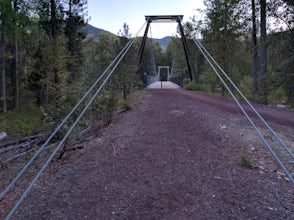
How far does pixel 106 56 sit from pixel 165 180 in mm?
11618

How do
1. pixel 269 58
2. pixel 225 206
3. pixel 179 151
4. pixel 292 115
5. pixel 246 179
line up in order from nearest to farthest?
pixel 225 206 < pixel 246 179 < pixel 179 151 < pixel 292 115 < pixel 269 58

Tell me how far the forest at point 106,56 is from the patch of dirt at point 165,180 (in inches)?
74.8

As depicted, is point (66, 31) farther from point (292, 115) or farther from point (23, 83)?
point (292, 115)

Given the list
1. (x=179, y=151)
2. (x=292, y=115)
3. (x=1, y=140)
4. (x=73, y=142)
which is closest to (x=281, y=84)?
(x=292, y=115)

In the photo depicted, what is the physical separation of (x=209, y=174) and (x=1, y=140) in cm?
848

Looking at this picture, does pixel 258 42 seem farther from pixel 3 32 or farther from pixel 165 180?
pixel 3 32

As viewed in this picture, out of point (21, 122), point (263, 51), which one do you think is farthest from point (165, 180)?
point (21, 122)

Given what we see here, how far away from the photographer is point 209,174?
2857mm

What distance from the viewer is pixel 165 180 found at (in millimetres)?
2746

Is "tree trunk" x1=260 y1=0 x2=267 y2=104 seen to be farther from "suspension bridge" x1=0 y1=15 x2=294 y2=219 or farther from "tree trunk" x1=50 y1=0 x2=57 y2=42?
"tree trunk" x1=50 y1=0 x2=57 y2=42

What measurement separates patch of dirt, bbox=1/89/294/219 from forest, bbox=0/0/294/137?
74.8 inches

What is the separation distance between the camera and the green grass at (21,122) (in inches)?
413

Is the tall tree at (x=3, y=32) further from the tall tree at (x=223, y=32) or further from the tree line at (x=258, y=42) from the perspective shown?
the tall tree at (x=223, y=32)

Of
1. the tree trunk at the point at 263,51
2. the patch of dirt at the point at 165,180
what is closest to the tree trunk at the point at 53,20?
the tree trunk at the point at 263,51
